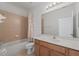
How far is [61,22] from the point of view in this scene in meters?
1.42

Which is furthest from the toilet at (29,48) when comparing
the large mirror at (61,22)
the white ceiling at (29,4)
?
the white ceiling at (29,4)

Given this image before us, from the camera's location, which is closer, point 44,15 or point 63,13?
point 63,13

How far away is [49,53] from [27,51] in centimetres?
34

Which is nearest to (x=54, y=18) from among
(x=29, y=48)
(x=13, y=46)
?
(x=29, y=48)

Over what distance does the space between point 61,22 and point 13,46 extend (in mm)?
796

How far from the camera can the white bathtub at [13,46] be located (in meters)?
1.45

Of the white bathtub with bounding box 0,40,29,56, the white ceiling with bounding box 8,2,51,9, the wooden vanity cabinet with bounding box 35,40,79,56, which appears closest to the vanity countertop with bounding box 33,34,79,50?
the wooden vanity cabinet with bounding box 35,40,79,56

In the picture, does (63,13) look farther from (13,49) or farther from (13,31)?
(13,49)

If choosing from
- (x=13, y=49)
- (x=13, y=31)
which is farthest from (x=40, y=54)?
(x=13, y=31)

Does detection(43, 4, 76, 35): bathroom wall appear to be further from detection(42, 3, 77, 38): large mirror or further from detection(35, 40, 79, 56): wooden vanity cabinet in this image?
detection(35, 40, 79, 56): wooden vanity cabinet

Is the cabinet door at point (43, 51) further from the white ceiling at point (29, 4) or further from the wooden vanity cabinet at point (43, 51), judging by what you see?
the white ceiling at point (29, 4)

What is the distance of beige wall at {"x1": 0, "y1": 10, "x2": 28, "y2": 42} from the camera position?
1440 millimetres

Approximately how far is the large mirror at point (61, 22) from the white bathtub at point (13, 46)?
38 cm

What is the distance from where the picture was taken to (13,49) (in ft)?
4.79
